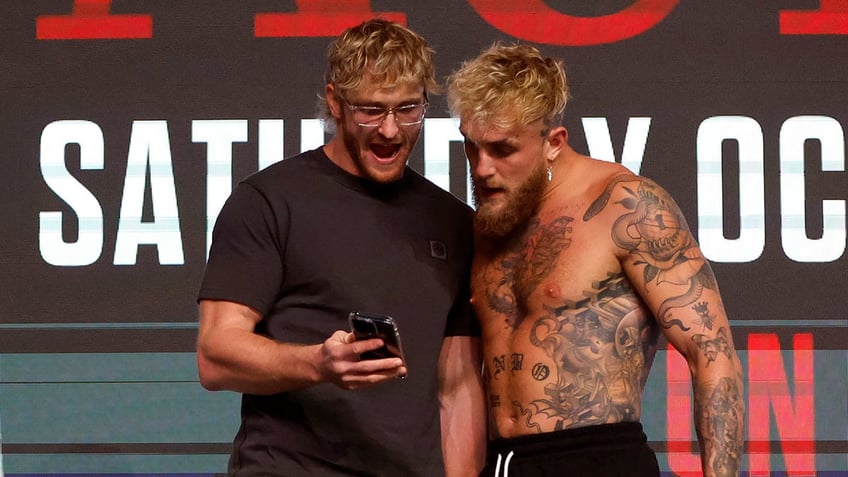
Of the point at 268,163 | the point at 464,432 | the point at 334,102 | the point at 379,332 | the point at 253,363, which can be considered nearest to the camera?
the point at 379,332

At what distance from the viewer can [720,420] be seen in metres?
1.97

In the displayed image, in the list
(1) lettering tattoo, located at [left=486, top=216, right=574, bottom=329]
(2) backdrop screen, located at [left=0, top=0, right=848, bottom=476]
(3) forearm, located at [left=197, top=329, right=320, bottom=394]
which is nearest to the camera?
(3) forearm, located at [left=197, top=329, right=320, bottom=394]

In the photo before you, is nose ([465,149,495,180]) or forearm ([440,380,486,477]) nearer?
nose ([465,149,495,180])

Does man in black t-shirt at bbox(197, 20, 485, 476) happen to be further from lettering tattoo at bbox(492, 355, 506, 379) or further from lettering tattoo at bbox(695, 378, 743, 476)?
lettering tattoo at bbox(695, 378, 743, 476)

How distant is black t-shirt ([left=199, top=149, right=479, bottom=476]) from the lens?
1.92 metres

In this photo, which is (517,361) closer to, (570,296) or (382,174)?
(570,296)

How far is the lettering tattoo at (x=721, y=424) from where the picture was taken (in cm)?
197

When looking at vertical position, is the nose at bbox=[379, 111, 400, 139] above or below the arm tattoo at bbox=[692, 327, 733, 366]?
above

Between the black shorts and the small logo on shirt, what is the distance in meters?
0.34

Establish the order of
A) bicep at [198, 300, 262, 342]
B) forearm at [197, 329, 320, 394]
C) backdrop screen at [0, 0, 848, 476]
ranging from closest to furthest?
forearm at [197, 329, 320, 394] → bicep at [198, 300, 262, 342] → backdrop screen at [0, 0, 848, 476]

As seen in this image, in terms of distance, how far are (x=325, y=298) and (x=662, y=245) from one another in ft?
1.89

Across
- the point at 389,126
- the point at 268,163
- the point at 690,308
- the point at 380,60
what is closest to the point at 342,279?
the point at 389,126

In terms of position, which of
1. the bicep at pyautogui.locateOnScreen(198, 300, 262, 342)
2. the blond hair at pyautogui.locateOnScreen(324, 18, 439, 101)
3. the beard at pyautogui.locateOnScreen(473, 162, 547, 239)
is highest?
the blond hair at pyautogui.locateOnScreen(324, 18, 439, 101)

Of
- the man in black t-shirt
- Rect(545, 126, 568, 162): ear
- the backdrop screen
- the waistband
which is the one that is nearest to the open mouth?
the man in black t-shirt
